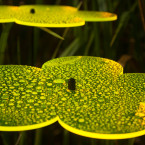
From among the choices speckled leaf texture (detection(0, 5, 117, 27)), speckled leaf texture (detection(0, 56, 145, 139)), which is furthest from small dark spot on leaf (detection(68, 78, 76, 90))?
speckled leaf texture (detection(0, 5, 117, 27))

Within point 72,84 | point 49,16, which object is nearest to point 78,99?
point 72,84

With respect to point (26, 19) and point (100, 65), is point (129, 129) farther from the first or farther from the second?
point (26, 19)

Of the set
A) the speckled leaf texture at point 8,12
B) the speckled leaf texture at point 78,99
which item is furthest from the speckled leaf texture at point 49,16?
the speckled leaf texture at point 78,99

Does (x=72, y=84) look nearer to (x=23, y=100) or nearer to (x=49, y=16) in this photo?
(x=23, y=100)

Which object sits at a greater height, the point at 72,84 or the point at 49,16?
the point at 49,16

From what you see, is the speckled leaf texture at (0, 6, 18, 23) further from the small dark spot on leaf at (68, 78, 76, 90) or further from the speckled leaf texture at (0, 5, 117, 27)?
the small dark spot on leaf at (68, 78, 76, 90)

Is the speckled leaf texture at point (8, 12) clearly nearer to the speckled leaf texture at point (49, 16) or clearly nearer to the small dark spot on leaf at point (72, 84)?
the speckled leaf texture at point (49, 16)
